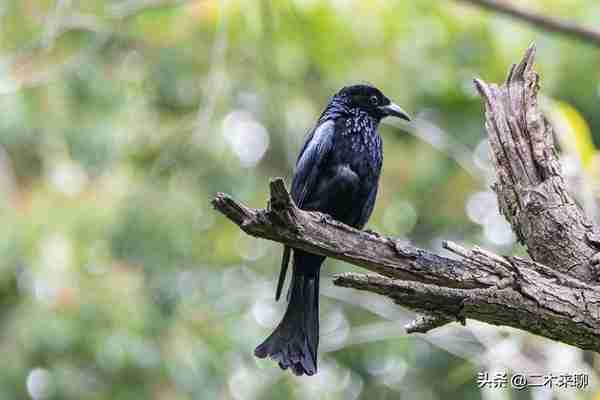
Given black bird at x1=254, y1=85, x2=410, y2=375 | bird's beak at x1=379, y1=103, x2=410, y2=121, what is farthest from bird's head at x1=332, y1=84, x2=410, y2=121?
black bird at x1=254, y1=85, x2=410, y2=375

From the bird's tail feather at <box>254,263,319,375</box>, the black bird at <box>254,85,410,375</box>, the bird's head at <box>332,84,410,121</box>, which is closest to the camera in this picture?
the bird's tail feather at <box>254,263,319,375</box>

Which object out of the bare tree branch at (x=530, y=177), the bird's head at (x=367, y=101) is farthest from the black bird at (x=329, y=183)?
the bare tree branch at (x=530, y=177)

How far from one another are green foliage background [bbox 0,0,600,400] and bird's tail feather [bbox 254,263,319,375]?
7.97ft

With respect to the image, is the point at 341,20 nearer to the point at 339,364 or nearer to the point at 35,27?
the point at 35,27

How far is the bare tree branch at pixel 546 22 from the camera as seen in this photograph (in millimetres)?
5539

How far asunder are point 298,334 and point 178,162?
9.53ft

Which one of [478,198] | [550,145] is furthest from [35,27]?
[550,145]

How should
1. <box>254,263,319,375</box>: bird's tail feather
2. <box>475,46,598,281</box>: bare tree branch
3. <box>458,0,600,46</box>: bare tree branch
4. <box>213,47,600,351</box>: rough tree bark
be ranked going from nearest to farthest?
<box>213,47,600,351</box>: rough tree bark → <box>475,46,598,281</box>: bare tree branch → <box>254,263,319,375</box>: bird's tail feather → <box>458,0,600,46</box>: bare tree branch

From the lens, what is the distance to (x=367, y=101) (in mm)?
5059

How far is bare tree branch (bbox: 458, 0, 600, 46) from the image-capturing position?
554 cm

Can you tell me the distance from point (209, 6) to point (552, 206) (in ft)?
17.3

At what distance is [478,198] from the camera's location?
9.68 metres

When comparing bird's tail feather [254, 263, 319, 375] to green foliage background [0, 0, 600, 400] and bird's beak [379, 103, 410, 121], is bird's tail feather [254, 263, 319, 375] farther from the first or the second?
green foliage background [0, 0, 600, 400]

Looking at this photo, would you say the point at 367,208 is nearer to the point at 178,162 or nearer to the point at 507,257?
the point at 507,257
